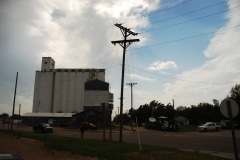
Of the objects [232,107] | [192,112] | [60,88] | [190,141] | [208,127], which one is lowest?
[190,141]

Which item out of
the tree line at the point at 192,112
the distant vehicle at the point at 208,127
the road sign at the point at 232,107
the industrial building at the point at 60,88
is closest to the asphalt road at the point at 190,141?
the road sign at the point at 232,107

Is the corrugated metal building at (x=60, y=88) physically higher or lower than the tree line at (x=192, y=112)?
higher

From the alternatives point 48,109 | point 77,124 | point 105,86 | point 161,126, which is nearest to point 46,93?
point 48,109

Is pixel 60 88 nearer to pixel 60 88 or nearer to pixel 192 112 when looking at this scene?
pixel 60 88

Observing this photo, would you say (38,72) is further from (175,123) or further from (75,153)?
(75,153)

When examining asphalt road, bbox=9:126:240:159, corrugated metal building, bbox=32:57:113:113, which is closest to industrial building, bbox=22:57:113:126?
corrugated metal building, bbox=32:57:113:113

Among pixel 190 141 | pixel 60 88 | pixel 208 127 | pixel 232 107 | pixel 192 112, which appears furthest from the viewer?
pixel 60 88

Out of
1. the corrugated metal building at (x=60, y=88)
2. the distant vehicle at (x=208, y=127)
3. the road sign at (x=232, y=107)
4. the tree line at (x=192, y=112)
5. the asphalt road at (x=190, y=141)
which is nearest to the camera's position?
the road sign at (x=232, y=107)

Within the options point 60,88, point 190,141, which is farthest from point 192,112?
point 190,141

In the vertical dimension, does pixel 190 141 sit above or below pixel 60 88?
below

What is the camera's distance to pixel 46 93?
433 ft

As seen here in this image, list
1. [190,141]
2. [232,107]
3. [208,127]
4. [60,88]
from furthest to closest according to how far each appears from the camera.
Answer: [60,88] → [208,127] → [190,141] → [232,107]

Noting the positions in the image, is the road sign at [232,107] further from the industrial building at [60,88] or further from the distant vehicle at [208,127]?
the industrial building at [60,88]

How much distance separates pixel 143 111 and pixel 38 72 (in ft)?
154
